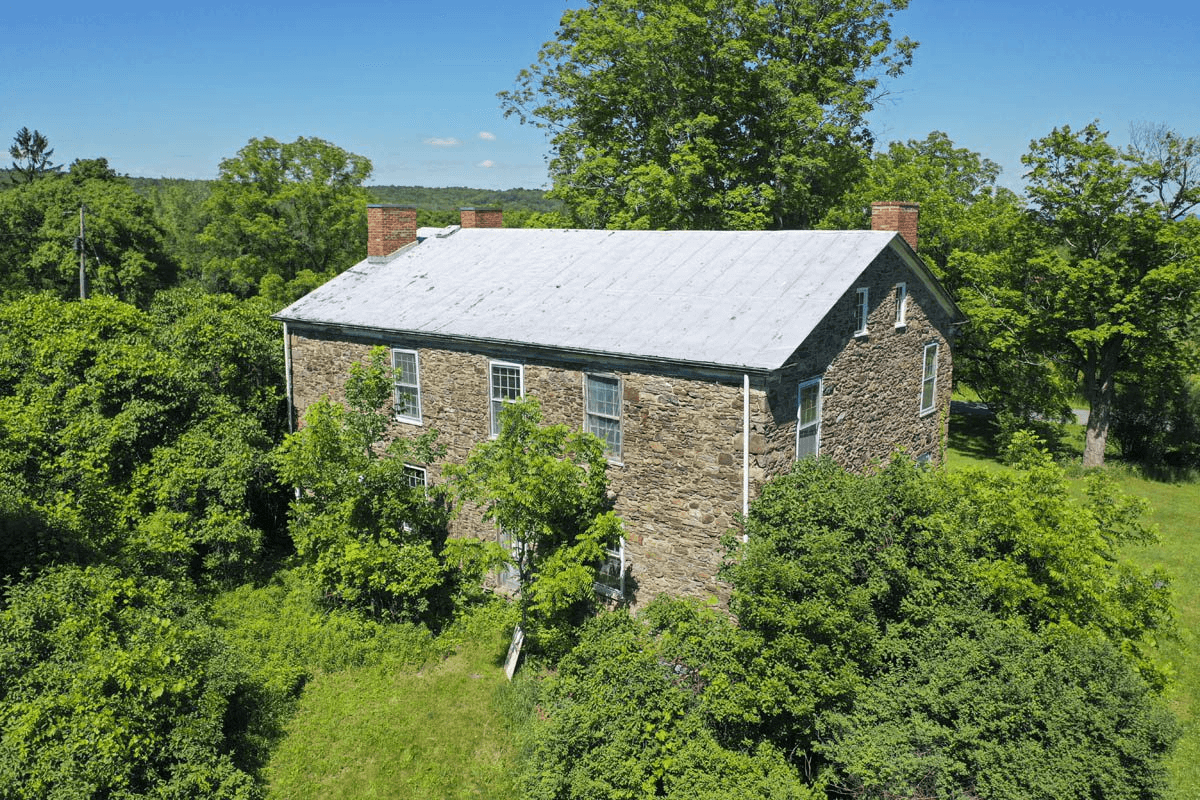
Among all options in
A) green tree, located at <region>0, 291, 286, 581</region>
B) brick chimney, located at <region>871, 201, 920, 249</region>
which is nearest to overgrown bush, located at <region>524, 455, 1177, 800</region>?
brick chimney, located at <region>871, 201, 920, 249</region>

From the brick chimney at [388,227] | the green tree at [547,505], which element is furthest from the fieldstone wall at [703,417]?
the brick chimney at [388,227]

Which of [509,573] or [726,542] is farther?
→ [509,573]

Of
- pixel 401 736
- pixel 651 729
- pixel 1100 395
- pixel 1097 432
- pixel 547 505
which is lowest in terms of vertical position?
pixel 401 736

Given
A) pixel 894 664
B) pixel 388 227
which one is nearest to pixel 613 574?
pixel 894 664

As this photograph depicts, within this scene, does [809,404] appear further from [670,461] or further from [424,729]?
[424,729]

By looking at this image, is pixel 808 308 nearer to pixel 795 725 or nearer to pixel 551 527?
pixel 551 527

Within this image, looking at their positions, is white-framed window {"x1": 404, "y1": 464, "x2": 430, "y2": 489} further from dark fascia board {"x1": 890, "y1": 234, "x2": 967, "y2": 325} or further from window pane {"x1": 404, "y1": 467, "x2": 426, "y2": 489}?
dark fascia board {"x1": 890, "y1": 234, "x2": 967, "y2": 325}
